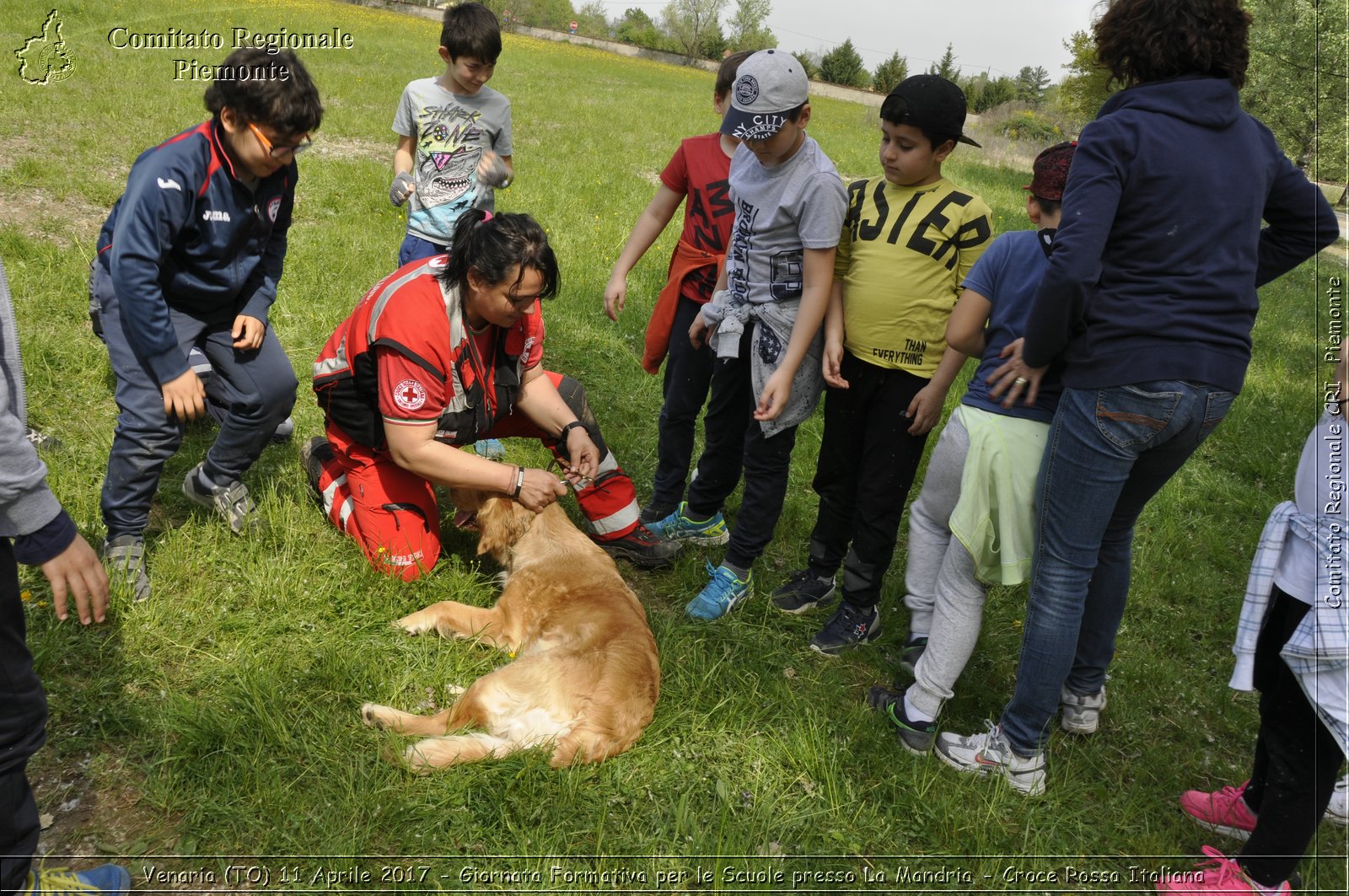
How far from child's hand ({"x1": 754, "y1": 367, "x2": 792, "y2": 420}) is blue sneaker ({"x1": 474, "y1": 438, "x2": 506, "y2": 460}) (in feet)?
6.73

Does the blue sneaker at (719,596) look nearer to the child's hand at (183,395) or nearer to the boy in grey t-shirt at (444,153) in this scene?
the child's hand at (183,395)

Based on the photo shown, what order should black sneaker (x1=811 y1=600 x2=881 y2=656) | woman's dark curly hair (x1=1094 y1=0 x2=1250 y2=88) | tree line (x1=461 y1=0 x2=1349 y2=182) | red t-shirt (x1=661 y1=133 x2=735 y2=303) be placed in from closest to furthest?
woman's dark curly hair (x1=1094 y1=0 x2=1250 y2=88), black sneaker (x1=811 y1=600 x2=881 y2=656), red t-shirt (x1=661 y1=133 x2=735 y2=303), tree line (x1=461 y1=0 x2=1349 y2=182)

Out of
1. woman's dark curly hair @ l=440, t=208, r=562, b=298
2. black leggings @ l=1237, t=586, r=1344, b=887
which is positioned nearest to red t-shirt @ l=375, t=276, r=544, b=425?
woman's dark curly hair @ l=440, t=208, r=562, b=298

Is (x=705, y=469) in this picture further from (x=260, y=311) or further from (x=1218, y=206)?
(x=1218, y=206)

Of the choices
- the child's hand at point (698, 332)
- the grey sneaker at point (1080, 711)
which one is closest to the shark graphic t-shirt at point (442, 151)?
the child's hand at point (698, 332)

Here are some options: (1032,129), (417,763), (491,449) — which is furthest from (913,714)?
(1032,129)

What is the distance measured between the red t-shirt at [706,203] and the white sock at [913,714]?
2115 mm

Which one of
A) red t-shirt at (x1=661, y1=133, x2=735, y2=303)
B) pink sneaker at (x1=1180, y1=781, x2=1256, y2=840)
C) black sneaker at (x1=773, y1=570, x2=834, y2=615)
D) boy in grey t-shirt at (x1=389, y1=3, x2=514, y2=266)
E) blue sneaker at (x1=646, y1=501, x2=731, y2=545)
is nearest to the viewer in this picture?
pink sneaker at (x1=1180, y1=781, x2=1256, y2=840)

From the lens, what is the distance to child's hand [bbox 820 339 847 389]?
11.5 feet

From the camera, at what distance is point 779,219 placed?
139 inches

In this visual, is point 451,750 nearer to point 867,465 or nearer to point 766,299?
point 867,465

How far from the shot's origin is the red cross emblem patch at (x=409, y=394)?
3551mm

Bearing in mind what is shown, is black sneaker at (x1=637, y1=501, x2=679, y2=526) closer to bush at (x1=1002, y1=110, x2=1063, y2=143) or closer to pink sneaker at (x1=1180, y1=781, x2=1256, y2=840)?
pink sneaker at (x1=1180, y1=781, x2=1256, y2=840)

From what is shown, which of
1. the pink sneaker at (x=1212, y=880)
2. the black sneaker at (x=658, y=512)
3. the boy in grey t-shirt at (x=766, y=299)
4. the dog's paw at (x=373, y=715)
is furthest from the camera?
the black sneaker at (x=658, y=512)
